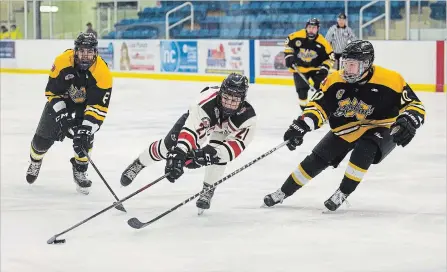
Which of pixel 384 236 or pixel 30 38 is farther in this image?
pixel 30 38

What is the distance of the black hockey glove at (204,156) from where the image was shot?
437cm

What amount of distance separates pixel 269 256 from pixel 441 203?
5.06ft

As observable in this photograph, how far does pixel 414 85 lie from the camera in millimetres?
11125

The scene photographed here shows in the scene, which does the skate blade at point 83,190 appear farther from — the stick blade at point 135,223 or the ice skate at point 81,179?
the stick blade at point 135,223

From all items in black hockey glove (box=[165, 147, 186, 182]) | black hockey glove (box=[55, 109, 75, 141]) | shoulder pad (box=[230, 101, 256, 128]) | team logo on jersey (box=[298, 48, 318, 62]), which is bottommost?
black hockey glove (box=[165, 147, 186, 182])

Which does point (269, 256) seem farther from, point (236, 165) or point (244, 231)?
point (236, 165)

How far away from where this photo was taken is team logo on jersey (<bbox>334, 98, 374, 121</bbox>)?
14.8 ft

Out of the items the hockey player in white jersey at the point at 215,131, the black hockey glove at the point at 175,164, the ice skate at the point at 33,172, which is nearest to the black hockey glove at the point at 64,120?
the ice skate at the point at 33,172

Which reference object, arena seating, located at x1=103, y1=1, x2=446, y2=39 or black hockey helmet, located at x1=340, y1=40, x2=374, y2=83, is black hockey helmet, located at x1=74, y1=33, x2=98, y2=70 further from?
arena seating, located at x1=103, y1=1, x2=446, y2=39

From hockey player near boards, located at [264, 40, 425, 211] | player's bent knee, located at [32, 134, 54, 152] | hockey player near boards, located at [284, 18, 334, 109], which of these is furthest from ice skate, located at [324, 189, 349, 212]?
hockey player near boards, located at [284, 18, 334, 109]

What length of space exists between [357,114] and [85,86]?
1531 millimetres

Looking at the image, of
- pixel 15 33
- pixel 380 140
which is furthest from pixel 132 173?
pixel 15 33

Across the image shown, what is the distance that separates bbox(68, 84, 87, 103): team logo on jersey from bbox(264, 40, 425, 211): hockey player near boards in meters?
1.31

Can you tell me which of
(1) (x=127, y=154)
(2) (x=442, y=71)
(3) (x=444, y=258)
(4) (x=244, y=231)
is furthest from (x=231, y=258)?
(2) (x=442, y=71)
